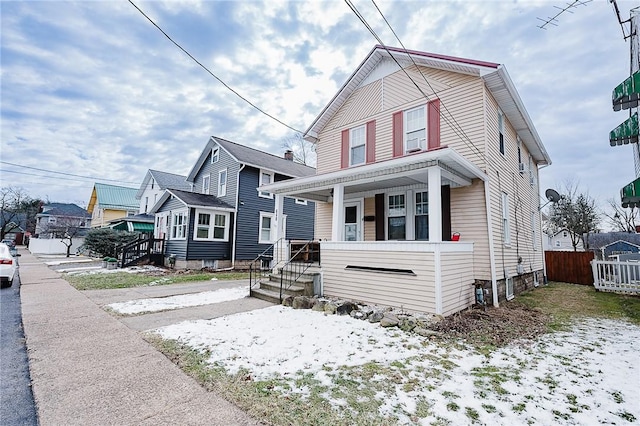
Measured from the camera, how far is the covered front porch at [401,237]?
603cm

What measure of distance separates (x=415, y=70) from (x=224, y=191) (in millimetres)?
12072

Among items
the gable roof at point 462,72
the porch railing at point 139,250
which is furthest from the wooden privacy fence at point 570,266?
the porch railing at point 139,250

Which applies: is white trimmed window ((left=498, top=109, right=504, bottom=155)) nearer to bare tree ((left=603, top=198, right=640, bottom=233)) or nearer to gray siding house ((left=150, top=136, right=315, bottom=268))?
gray siding house ((left=150, top=136, right=315, bottom=268))

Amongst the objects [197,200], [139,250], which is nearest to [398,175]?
[197,200]

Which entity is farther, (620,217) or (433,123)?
(620,217)

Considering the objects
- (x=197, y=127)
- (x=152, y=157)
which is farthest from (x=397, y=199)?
(x=152, y=157)

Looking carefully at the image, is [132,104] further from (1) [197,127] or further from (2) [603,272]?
(2) [603,272]

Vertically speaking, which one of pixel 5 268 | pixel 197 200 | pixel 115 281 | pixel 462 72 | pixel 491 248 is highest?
pixel 462 72

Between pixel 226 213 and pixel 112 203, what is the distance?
2379 centimetres

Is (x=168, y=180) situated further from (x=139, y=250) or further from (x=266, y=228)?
(x=266, y=228)

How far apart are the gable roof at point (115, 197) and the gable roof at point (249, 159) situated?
57.7 feet

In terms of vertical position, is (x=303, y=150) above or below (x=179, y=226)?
above

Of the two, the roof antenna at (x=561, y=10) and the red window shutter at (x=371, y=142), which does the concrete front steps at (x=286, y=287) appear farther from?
the roof antenna at (x=561, y=10)

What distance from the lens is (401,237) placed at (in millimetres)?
8836
